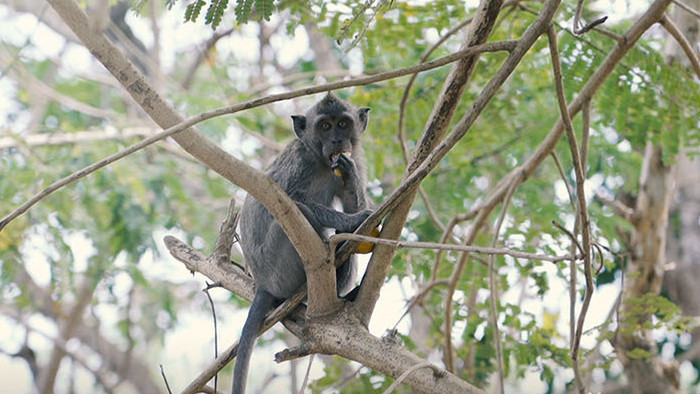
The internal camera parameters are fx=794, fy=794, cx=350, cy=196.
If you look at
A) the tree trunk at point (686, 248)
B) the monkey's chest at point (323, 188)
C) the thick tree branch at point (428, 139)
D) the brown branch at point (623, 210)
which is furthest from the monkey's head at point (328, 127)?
the tree trunk at point (686, 248)

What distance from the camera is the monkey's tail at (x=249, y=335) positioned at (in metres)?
4.91

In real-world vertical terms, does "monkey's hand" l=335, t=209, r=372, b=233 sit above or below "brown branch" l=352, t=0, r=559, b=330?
above

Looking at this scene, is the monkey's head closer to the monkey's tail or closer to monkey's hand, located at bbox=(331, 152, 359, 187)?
monkey's hand, located at bbox=(331, 152, 359, 187)

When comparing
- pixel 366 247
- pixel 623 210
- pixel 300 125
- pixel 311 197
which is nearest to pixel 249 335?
pixel 366 247

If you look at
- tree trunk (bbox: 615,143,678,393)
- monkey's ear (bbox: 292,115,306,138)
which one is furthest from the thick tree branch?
tree trunk (bbox: 615,143,678,393)

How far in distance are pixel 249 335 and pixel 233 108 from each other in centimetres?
216

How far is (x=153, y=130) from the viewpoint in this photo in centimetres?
952

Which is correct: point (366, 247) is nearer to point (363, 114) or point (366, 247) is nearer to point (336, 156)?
point (336, 156)

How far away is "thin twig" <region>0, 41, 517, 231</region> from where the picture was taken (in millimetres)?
3125

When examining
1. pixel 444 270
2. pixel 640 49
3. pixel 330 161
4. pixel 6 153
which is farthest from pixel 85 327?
pixel 640 49

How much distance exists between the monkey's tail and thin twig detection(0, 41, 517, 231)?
1916 millimetres

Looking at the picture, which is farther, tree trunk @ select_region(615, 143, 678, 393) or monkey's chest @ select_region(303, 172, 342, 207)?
tree trunk @ select_region(615, 143, 678, 393)

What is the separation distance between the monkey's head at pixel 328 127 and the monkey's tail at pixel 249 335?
1158 mm

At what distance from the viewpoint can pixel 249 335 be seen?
16.8 feet
